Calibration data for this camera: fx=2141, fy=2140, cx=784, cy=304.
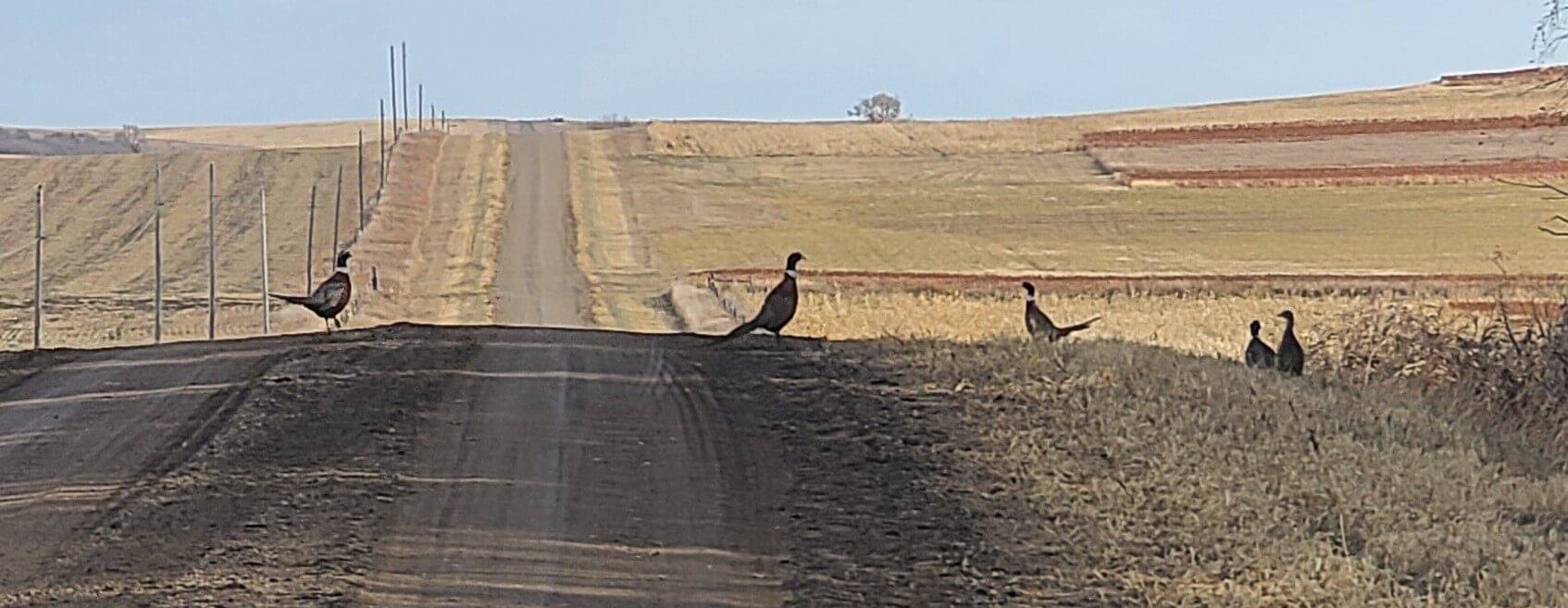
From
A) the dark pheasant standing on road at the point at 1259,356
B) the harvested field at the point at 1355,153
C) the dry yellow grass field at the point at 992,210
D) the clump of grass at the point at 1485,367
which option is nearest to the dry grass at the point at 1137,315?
the clump of grass at the point at 1485,367

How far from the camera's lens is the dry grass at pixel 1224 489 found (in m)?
8.23

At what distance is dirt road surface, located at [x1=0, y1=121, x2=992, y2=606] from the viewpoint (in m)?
8.16

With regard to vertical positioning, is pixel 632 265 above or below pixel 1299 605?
above

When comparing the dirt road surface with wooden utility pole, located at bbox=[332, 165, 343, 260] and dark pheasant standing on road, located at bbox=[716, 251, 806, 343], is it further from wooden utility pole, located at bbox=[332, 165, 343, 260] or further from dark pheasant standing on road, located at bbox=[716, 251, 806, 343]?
wooden utility pole, located at bbox=[332, 165, 343, 260]

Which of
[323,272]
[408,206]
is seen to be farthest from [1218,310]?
[408,206]

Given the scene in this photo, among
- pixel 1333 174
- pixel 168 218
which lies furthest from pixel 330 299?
pixel 1333 174

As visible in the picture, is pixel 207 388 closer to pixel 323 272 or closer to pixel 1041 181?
pixel 323 272

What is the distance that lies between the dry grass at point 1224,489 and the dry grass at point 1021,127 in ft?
191

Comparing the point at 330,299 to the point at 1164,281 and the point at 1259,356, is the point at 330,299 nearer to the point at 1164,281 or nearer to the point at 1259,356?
the point at 1259,356

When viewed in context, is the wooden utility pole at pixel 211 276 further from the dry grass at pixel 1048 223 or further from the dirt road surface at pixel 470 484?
the dirt road surface at pixel 470 484

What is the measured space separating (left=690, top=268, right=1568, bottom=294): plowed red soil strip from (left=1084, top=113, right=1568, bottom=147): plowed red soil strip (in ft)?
98.8

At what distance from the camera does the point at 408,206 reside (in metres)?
56.6

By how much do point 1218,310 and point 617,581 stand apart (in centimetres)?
2578

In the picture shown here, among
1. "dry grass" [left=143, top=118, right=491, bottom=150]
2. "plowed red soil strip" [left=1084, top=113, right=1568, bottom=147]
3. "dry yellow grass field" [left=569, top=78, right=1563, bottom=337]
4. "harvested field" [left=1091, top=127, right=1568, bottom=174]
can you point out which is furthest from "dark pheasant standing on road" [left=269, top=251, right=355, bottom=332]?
"dry grass" [left=143, top=118, right=491, bottom=150]
